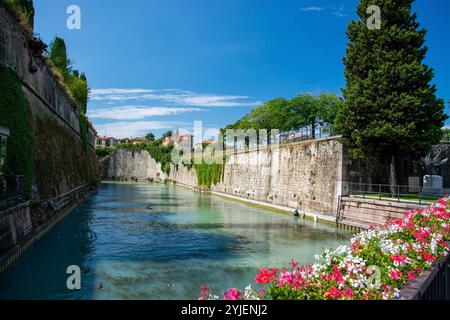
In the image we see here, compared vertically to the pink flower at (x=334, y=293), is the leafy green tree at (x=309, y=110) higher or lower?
higher

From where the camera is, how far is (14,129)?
12.7m

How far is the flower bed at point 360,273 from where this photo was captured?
4.05m

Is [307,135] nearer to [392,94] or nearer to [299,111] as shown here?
[392,94]

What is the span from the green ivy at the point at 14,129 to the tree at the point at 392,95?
14973 millimetres

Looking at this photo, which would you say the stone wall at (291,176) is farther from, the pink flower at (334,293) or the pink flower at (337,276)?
the pink flower at (334,293)

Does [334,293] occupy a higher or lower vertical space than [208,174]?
lower

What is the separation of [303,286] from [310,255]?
29.8ft

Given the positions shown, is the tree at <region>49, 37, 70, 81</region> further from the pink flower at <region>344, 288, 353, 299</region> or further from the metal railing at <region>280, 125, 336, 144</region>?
the pink flower at <region>344, 288, 353, 299</region>

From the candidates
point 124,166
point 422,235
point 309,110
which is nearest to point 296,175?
point 422,235

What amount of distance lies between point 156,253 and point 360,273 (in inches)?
364

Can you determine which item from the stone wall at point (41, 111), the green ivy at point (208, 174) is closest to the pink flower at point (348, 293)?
the stone wall at point (41, 111)

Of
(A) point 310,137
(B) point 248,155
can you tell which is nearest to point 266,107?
(B) point 248,155

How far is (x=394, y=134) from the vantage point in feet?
54.9
